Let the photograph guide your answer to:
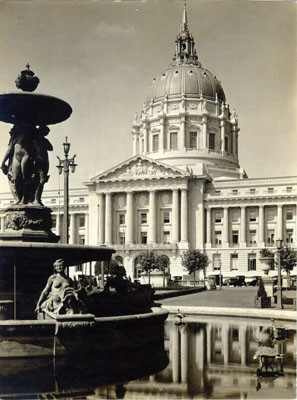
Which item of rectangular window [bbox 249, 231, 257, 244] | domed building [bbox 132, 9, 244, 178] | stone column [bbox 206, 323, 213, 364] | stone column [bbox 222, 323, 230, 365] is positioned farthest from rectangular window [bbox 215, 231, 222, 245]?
stone column [bbox 206, 323, 213, 364]

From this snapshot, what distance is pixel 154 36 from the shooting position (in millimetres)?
15719

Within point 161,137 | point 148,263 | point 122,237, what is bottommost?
point 148,263

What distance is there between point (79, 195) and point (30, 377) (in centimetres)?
8475

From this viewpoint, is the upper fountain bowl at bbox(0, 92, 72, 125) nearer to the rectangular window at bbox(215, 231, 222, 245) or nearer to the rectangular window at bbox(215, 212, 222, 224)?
the rectangular window at bbox(215, 231, 222, 245)

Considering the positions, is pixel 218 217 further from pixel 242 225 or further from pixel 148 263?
pixel 148 263

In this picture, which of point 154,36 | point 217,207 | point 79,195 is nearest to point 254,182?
point 217,207

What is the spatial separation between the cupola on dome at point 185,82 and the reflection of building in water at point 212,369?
92.1 meters

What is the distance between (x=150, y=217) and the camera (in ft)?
286

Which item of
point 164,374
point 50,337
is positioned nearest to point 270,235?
point 164,374

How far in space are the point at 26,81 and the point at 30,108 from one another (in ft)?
2.26

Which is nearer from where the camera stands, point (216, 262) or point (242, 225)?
point (216, 262)

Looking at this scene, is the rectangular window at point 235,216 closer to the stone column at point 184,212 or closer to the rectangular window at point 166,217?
the stone column at point 184,212

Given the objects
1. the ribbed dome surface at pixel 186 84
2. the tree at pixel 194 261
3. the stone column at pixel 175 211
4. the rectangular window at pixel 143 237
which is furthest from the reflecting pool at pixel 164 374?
the ribbed dome surface at pixel 186 84

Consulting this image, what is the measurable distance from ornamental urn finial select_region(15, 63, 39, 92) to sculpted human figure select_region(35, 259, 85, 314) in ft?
14.2
